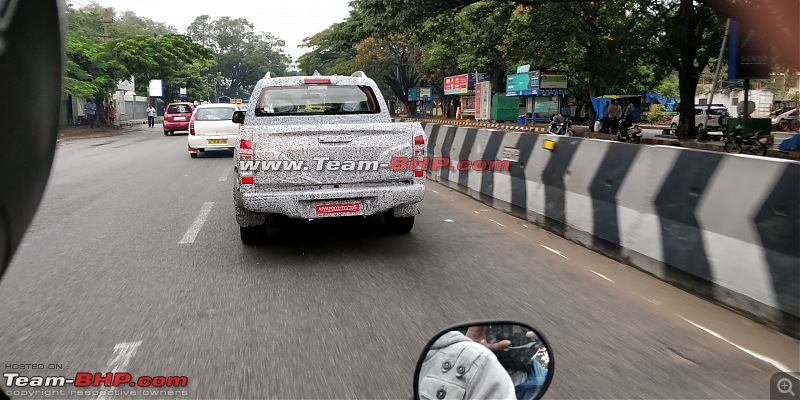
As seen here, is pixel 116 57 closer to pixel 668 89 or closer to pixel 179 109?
pixel 179 109

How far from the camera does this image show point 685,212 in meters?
5.04

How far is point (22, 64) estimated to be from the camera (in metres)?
1.05

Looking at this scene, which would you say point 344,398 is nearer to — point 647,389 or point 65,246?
point 647,389

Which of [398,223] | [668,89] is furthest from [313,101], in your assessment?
[668,89]

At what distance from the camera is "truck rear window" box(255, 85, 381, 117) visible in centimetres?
Answer: 739

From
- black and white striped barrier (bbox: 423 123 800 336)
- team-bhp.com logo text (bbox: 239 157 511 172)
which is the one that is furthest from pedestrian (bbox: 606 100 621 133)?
team-bhp.com logo text (bbox: 239 157 511 172)

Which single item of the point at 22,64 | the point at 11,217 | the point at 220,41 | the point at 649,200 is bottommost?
the point at 649,200

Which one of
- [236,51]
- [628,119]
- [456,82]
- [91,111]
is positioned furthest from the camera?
[236,51]

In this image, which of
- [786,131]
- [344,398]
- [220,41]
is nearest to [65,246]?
[344,398]

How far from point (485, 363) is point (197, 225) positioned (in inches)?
264

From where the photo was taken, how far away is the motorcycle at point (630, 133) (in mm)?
21500

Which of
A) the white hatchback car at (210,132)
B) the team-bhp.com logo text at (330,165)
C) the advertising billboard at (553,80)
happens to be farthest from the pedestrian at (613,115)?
the team-bhp.com logo text at (330,165)

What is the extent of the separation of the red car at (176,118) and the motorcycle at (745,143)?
82.5 ft

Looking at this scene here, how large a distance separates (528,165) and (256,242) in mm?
3778
